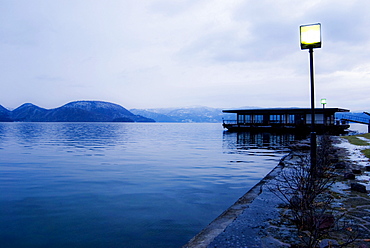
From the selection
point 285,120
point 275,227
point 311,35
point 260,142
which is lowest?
point 260,142

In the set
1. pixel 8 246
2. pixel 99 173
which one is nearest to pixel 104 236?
pixel 8 246

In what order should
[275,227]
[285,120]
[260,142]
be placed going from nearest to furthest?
[275,227]
[260,142]
[285,120]

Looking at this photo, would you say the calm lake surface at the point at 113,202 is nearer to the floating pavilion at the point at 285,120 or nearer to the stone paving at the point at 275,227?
the stone paving at the point at 275,227

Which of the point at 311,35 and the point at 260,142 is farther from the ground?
the point at 311,35

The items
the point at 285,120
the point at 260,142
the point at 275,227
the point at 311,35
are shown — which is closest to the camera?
the point at 275,227

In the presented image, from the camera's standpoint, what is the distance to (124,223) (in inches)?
281

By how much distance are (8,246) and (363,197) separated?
8.44m

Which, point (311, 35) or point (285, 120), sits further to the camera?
point (285, 120)

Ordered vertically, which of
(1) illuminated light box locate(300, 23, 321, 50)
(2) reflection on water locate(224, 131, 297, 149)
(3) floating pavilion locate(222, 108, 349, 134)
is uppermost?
(1) illuminated light box locate(300, 23, 321, 50)

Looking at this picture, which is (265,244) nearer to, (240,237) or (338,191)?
(240,237)

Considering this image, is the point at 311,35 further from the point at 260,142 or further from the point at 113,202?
the point at 260,142

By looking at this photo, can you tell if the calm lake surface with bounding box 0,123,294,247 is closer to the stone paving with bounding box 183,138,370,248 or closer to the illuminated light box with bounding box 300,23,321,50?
the stone paving with bounding box 183,138,370,248

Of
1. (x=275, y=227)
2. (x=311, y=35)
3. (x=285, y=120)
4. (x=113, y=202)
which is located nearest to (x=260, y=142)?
(x=311, y=35)

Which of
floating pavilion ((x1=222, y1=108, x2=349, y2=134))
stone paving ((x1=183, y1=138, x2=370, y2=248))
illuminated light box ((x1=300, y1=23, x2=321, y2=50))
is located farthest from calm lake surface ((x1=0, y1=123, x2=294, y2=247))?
floating pavilion ((x1=222, y1=108, x2=349, y2=134))
